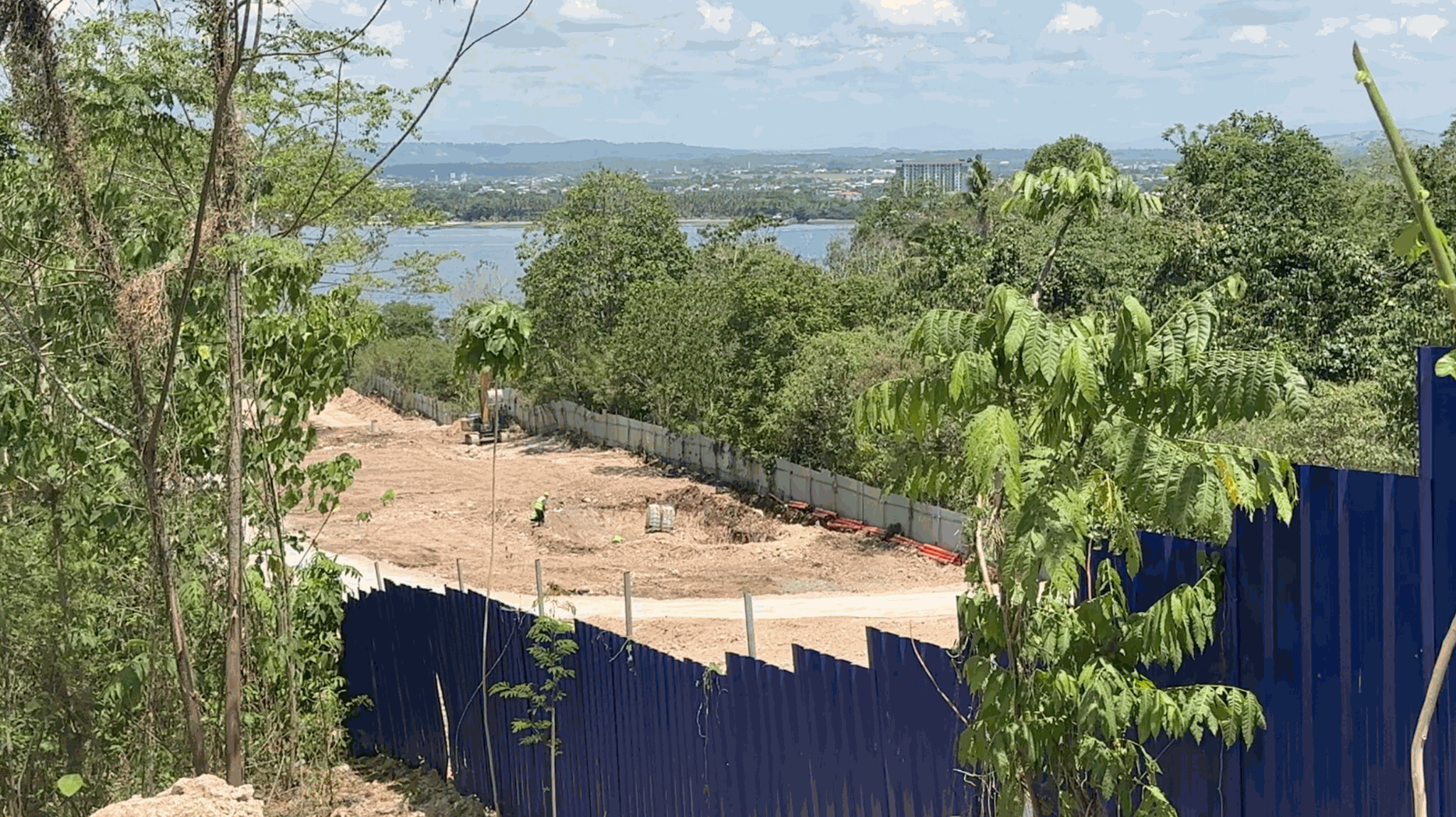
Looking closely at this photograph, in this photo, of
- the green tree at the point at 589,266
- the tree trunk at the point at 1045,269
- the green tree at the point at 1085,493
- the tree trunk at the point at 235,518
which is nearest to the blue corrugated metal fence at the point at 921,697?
the green tree at the point at 1085,493

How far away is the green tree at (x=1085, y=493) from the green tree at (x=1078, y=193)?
487 mm

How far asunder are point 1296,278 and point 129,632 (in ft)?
80.1

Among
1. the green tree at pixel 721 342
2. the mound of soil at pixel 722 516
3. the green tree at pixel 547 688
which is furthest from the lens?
the green tree at pixel 721 342

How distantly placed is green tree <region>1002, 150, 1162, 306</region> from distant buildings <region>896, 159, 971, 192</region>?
96346 mm

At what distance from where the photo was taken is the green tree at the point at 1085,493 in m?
3.96

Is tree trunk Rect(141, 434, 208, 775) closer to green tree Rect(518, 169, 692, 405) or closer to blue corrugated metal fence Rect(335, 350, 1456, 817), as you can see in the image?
blue corrugated metal fence Rect(335, 350, 1456, 817)

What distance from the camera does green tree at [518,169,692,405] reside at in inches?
1809

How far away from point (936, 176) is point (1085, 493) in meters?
124

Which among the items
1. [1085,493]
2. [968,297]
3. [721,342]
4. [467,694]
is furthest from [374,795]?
[721,342]

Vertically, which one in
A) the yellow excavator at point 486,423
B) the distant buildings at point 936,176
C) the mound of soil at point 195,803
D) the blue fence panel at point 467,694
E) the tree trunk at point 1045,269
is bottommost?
the yellow excavator at point 486,423

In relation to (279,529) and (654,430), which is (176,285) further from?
(654,430)

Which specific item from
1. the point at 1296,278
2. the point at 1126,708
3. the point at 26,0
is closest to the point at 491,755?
the point at 26,0

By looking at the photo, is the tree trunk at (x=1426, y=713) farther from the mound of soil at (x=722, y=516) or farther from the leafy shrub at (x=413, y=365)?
the leafy shrub at (x=413, y=365)

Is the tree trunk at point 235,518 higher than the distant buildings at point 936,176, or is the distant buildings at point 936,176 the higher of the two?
the distant buildings at point 936,176
